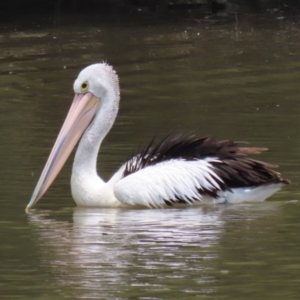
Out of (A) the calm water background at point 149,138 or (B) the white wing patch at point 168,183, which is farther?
(B) the white wing patch at point 168,183

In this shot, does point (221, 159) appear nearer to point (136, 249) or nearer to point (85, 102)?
point (85, 102)

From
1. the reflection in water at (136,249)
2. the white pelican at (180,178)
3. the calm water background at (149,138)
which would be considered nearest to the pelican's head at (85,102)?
the white pelican at (180,178)

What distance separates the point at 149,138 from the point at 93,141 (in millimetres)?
2078

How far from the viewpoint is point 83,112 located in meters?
8.49

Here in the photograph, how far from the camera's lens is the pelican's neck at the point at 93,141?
8172 mm

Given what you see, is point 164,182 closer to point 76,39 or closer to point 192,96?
point 192,96

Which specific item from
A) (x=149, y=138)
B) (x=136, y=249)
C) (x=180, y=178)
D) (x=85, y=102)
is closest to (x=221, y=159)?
(x=180, y=178)

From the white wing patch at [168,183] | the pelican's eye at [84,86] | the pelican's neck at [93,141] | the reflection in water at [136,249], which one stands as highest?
the pelican's eye at [84,86]

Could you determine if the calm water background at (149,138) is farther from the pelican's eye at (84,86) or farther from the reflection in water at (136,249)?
the pelican's eye at (84,86)

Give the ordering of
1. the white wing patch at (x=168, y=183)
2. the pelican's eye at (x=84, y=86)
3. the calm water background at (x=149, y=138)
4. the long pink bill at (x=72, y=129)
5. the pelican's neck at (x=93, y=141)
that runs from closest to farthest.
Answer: the calm water background at (x=149, y=138) < the white wing patch at (x=168, y=183) < the pelican's neck at (x=93, y=141) < the long pink bill at (x=72, y=129) < the pelican's eye at (x=84, y=86)

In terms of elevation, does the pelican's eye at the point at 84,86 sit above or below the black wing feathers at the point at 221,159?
above

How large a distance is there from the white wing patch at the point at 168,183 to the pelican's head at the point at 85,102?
677 millimetres

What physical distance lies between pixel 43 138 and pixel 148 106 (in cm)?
224

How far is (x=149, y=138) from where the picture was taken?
34.2 ft
